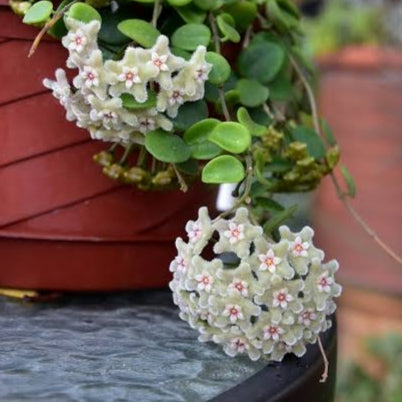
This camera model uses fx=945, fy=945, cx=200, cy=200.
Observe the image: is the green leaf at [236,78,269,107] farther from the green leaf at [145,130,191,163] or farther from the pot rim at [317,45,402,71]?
the pot rim at [317,45,402,71]

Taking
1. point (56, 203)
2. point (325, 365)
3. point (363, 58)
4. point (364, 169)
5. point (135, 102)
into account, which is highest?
point (135, 102)

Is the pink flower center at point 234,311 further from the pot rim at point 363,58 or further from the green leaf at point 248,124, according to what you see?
the pot rim at point 363,58

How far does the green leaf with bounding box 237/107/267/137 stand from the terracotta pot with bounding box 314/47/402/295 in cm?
178

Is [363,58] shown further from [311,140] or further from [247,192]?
[247,192]

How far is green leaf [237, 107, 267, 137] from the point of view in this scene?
0.78 meters

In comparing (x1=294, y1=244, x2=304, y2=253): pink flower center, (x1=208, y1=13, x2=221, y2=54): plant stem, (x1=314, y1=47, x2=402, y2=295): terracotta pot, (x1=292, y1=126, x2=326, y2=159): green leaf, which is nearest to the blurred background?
(x1=314, y1=47, x2=402, y2=295): terracotta pot

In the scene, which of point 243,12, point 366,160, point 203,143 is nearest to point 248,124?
point 203,143

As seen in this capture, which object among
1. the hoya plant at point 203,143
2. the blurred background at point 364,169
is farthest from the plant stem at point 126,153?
the blurred background at point 364,169

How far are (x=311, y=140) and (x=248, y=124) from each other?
0.14 metres

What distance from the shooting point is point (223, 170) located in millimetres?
730

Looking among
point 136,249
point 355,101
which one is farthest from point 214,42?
point 355,101

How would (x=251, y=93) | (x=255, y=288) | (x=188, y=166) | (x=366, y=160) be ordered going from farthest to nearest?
(x=366, y=160)
(x=251, y=93)
(x=188, y=166)
(x=255, y=288)

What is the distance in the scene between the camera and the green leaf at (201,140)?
0.76 metres

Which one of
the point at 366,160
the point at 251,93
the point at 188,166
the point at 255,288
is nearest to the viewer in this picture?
the point at 255,288
